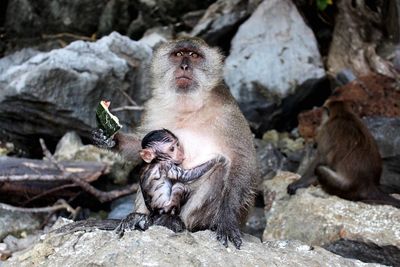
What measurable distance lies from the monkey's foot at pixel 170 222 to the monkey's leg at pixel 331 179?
295cm

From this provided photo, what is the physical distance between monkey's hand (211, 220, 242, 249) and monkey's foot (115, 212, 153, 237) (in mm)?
470

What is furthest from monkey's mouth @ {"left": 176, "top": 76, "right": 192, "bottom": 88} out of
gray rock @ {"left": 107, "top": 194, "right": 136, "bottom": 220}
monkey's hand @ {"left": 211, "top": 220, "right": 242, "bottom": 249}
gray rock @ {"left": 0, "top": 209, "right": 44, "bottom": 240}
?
gray rock @ {"left": 0, "top": 209, "right": 44, "bottom": 240}

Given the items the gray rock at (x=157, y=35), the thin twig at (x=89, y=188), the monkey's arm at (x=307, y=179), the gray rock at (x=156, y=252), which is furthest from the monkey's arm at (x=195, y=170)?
the gray rock at (x=157, y=35)

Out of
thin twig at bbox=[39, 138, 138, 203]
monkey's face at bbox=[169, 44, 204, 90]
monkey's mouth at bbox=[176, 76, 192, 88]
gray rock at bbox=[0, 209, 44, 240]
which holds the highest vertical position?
monkey's face at bbox=[169, 44, 204, 90]

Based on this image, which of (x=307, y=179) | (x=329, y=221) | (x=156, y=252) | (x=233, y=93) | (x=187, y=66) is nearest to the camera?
(x=156, y=252)

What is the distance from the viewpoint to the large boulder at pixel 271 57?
942 cm

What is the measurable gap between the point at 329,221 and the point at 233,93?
3828 mm

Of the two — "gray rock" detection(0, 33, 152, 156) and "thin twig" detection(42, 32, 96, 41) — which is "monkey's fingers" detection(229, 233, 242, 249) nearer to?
"gray rock" detection(0, 33, 152, 156)

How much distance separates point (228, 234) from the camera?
14.0 feet

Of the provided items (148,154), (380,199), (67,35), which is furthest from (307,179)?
(67,35)

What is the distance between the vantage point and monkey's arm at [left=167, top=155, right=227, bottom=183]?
15.6ft

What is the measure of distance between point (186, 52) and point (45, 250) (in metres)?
1.94

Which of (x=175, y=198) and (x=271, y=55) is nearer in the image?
(x=175, y=198)

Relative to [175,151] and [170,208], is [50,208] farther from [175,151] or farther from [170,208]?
[170,208]
